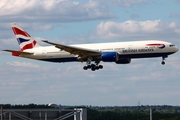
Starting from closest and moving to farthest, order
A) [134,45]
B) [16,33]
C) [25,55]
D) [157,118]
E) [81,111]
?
[81,111] → [134,45] → [25,55] → [16,33] → [157,118]

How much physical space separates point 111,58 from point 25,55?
625 inches

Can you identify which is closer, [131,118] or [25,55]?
[25,55]

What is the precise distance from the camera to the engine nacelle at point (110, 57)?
97.0 m

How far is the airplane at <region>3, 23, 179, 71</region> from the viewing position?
315 ft

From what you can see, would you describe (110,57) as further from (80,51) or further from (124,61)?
(124,61)

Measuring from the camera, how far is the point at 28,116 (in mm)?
75250

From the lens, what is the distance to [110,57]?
319ft

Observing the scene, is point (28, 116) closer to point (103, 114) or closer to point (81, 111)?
point (81, 111)

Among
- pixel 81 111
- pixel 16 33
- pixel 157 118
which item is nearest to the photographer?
pixel 81 111

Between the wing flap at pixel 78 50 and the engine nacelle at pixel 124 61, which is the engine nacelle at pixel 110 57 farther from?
the engine nacelle at pixel 124 61

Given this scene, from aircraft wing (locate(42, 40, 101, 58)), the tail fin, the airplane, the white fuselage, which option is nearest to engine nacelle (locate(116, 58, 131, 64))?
the airplane

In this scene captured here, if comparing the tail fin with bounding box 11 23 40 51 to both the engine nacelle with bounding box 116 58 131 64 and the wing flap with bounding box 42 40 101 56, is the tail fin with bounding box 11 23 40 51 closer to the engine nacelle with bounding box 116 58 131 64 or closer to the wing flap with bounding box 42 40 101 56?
the wing flap with bounding box 42 40 101 56

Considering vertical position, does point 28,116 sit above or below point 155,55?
below

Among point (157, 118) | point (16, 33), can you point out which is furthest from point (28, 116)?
point (157, 118)
